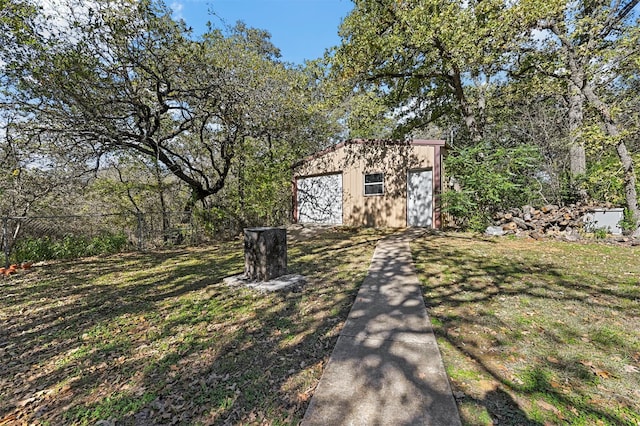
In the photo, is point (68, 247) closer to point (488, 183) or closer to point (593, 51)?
point (488, 183)

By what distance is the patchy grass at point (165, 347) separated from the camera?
75.2 inches

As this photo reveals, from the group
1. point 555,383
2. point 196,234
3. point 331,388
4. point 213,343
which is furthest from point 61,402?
point 196,234

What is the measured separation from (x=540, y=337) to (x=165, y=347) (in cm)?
357

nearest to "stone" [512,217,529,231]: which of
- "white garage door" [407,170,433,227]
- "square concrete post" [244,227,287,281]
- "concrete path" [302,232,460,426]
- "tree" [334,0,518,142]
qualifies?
"white garage door" [407,170,433,227]

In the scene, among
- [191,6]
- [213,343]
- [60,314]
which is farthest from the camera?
[191,6]

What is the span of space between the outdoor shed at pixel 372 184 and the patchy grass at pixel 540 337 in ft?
15.9

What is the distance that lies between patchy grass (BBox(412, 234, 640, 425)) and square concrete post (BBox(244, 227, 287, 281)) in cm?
234

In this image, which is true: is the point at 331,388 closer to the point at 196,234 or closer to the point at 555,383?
the point at 555,383

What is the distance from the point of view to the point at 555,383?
6.32 ft

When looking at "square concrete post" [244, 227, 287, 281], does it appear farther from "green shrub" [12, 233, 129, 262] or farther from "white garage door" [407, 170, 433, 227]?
"white garage door" [407, 170, 433, 227]

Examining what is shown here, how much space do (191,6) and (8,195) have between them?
6.75 m

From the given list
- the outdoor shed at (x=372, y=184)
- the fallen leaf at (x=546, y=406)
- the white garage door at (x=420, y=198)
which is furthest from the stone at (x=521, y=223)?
the fallen leaf at (x=546, y=406)

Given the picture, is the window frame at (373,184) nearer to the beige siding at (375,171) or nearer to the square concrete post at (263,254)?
the beige siding at (375,171)

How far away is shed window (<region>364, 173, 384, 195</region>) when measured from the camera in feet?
34.1
